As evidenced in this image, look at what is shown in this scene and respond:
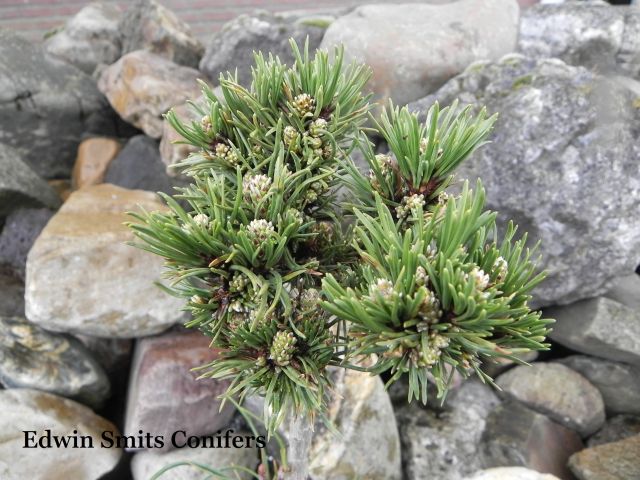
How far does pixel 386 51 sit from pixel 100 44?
107 inches

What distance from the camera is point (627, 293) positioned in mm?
3189

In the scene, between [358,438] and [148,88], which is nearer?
[358,438]

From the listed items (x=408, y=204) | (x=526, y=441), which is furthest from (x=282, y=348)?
(x=526, y=441)

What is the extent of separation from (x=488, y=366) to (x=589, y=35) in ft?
6.80

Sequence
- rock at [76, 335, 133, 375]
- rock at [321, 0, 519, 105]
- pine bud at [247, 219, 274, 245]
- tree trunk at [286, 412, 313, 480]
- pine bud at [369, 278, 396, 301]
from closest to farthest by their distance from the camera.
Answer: pine bud at [369, 278, 396, 301] < pine bud at [247, 219, 274, 245] < tree trunk at [286, 412, 313, 480] < rock at [76, 335, 133, 375] < rock at [321, 0, 519, 105]

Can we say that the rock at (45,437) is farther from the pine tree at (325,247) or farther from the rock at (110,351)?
the pine tree at (325,247)

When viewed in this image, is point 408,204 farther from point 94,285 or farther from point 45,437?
point 45,437

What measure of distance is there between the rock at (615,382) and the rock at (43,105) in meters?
3.65

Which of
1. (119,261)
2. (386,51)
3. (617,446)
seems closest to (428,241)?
(119,261)

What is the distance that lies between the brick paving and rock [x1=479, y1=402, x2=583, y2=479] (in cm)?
445

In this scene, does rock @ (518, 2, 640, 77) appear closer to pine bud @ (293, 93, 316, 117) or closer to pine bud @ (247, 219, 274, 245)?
pine bud @ (293, 93, 316, 117)

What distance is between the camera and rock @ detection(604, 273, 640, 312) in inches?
123

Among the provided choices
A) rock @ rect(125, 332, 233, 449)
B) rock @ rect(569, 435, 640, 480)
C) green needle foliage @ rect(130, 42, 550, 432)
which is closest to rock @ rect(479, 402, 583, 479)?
rock @ rect(569, 435, 640, 480)

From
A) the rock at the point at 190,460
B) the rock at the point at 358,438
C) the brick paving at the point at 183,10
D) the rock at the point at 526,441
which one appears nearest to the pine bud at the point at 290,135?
the rock at the point at 358,438
